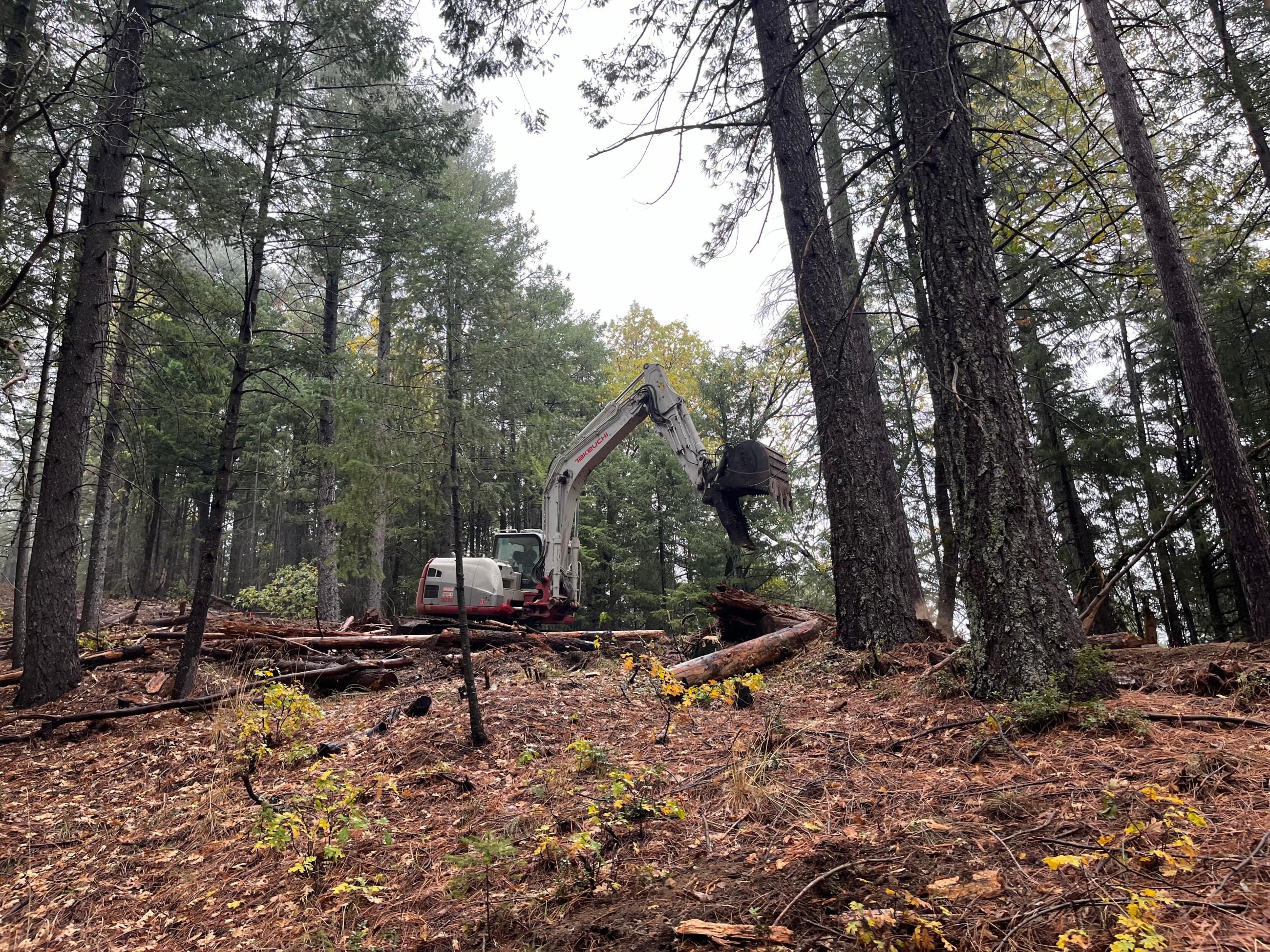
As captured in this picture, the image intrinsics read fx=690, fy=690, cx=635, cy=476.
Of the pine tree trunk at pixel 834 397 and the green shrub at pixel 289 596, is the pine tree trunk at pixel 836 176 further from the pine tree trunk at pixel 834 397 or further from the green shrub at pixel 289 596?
the green shrub at pixel 289 596

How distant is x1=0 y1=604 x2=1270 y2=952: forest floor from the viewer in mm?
1932

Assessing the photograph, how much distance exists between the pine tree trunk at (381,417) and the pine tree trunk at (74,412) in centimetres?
460

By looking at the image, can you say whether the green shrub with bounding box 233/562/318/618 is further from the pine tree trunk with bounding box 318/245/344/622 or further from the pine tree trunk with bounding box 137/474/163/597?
the pine tree trunk with bounding box 137/474/163/597

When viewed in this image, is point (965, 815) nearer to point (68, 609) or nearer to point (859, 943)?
point (859, 943)

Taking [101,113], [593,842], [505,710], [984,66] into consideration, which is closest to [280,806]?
[505,710]

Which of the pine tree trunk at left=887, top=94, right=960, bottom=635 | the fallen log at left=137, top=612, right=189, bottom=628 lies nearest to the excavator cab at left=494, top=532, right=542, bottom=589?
the fallen log at left=137, top=612, right=189, bottom=628

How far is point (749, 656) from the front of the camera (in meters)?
6.72

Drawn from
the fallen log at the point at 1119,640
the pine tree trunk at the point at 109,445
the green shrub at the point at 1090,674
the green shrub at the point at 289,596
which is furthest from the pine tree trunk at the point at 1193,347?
the green shrub at the point at 289,596

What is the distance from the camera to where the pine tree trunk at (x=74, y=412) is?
6730 mm

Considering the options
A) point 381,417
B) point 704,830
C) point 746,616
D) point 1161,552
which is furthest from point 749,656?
point 1161,552

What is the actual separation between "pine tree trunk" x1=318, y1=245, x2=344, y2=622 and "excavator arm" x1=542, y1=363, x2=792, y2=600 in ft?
16.0

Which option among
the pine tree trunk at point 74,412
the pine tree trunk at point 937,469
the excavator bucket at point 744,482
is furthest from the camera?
the pine tree trunk at point 937,469

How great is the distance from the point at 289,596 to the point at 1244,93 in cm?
1990

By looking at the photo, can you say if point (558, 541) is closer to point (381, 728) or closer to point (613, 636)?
point (613, 636)
